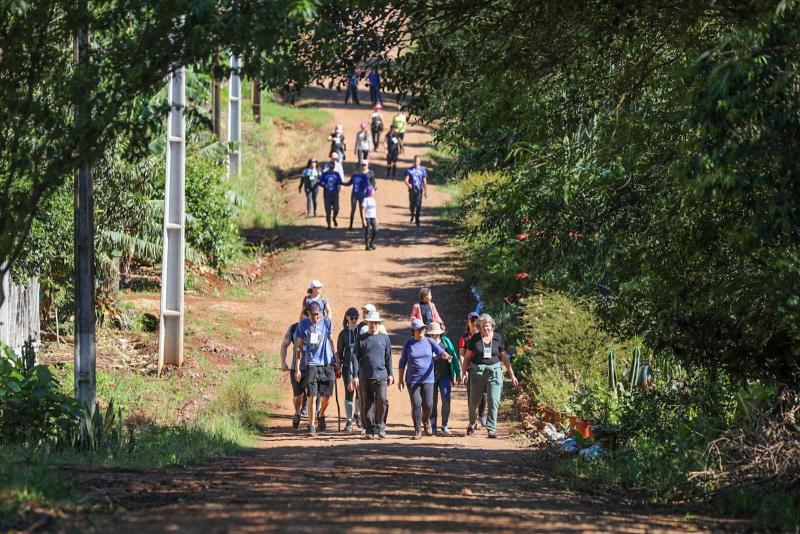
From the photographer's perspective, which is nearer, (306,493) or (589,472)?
(306,493)

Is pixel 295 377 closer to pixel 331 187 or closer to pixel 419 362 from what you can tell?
pixel 419 362

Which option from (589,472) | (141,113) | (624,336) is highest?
(141,113)

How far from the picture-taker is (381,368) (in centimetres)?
1623

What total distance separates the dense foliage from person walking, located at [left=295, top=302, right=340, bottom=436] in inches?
127

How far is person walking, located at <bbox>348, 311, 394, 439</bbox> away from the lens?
1619cm

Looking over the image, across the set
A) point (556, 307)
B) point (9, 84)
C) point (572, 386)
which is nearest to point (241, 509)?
point (9, 84)

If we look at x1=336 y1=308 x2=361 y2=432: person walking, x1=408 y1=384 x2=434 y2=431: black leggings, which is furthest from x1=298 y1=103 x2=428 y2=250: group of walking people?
x1=408 y1=384 x2=434 y2=431: black leggings

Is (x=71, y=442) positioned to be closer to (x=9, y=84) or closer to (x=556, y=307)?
(x=9, y=84)

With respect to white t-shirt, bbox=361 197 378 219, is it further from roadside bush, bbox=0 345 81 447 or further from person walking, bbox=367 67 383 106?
roadside bush, bbox=0 345 81 447

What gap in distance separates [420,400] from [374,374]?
2.59 feet

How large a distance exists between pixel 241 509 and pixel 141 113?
3791mm

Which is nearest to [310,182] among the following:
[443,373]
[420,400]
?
[443,373]

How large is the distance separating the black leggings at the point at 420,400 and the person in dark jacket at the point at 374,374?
0.36 meters

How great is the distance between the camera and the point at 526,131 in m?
14.2
